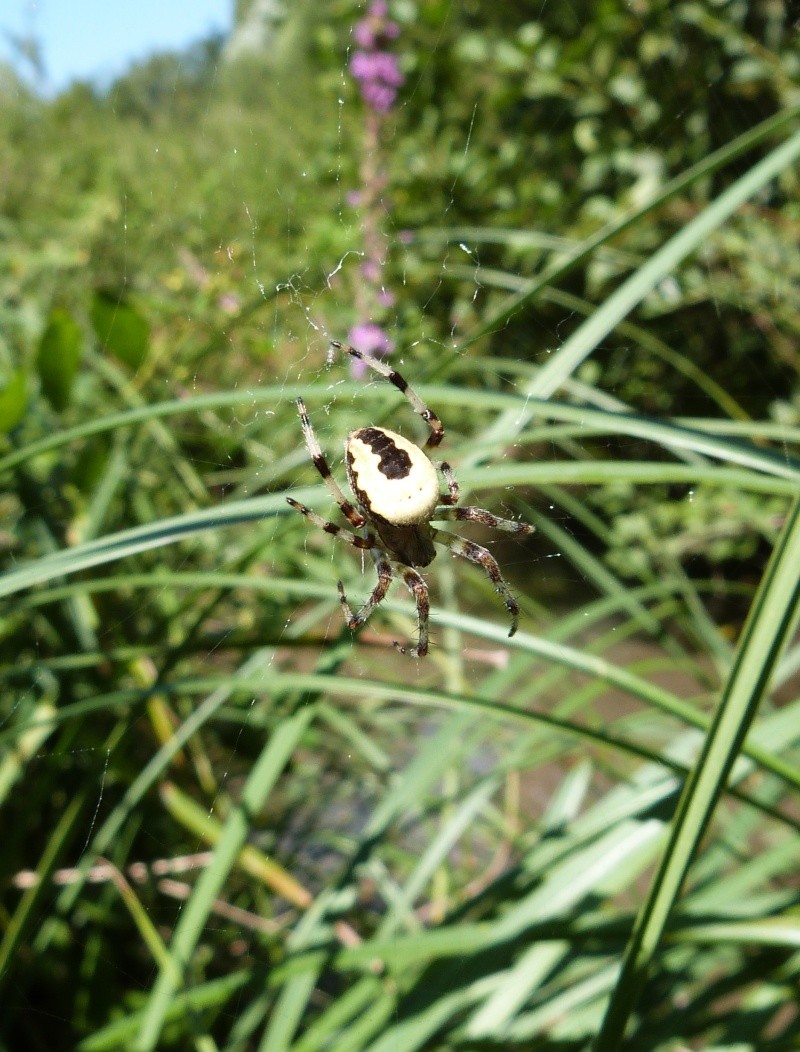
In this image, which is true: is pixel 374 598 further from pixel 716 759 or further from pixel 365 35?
pixel 365 35

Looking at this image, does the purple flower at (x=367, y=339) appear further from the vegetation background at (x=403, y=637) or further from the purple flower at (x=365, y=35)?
the purple flower at (x=365, y=35)

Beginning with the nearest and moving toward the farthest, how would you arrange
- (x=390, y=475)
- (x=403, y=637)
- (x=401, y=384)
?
Result: (x=401, y=384), (x=390, y=475), (x=403, y=637)

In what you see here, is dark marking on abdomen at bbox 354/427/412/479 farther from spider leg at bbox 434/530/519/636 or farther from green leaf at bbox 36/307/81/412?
green leaf at bbox 36/307/81/412

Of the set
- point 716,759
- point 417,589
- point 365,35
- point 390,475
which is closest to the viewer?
point 716,759

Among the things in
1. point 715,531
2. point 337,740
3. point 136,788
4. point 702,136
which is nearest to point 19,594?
point 136,788

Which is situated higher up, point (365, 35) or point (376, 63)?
point (365, 35)

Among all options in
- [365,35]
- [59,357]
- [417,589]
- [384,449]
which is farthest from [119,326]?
[365,35]

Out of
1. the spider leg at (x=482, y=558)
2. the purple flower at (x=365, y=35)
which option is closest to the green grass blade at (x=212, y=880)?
the spider leg at (x=482, y=558)
